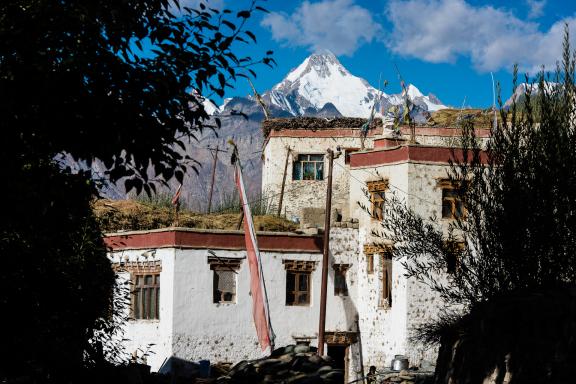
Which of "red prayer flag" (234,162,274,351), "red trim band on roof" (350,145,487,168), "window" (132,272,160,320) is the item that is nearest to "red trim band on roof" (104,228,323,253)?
"window" (132,272,160,320)

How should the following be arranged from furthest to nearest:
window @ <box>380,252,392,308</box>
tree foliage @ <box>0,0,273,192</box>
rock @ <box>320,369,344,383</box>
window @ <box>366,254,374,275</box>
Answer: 1. window @ <box>366,254,374,275</box>
2. window @ <box>380,252,392,308</box>
3. rock @ <box>320,369,344,383</box>
4. tree foliage @ <box>0,0,273,192</box>

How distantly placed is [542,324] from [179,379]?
16495 mm

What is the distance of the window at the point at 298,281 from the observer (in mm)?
37312

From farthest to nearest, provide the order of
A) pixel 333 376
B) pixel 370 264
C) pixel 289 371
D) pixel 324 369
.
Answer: pixel 370 264
pixel 289 371
pixel 324 369
pixel 333 376

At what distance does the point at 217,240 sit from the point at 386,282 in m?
6.67

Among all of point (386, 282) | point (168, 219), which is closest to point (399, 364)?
point (386, 282)

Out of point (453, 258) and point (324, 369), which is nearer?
point (453, 258)

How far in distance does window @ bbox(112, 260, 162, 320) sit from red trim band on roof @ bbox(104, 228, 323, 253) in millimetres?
781

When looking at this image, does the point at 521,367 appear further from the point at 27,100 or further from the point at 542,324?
the point at 27,100

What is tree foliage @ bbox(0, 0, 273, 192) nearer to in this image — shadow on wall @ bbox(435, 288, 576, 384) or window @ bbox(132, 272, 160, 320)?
shadow on wall @ bbox(435, 288, 576, 384)

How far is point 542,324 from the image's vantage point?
11078mm

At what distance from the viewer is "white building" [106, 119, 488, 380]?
33938 mm

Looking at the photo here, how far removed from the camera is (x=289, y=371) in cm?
1872

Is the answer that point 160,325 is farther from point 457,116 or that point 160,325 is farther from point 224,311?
point 457,116
